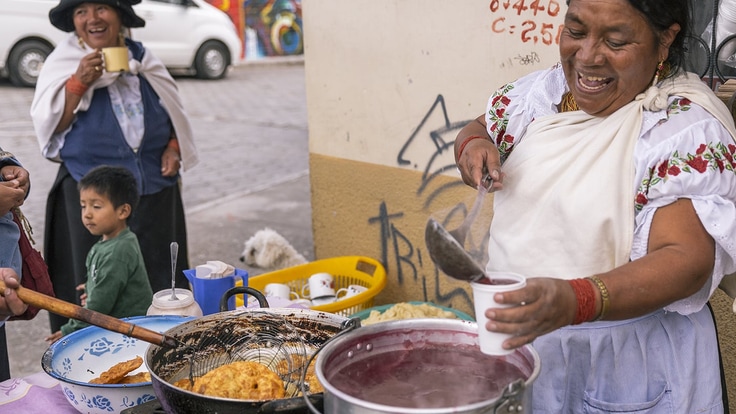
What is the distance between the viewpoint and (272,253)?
5875 mm

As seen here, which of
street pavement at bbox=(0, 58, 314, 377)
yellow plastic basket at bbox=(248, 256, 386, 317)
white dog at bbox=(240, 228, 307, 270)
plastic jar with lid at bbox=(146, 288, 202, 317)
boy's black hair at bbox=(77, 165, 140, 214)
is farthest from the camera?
street pavement at bbox=(0, 58, 314, 377)

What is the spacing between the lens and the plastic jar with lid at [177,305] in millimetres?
2615

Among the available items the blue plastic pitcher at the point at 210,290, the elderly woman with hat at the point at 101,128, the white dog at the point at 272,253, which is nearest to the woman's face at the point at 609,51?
the blue plastic pitcher at the point at 210,290

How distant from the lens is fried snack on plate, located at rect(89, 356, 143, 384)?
2219 mm

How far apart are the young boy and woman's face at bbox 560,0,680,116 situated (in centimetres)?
219

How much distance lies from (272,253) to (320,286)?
4.92 feet

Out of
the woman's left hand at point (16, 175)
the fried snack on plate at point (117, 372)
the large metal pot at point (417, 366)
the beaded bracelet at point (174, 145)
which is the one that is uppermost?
the woman's left hand at point (16, 175)

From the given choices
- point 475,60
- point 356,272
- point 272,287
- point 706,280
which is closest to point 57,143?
point 272,287

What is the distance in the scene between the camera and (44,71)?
4434 mm

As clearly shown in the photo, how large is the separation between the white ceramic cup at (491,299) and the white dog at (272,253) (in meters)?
4.34

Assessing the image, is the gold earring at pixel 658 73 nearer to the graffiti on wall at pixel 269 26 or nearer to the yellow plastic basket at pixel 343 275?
the yellow plastic basket at pixel 343 275

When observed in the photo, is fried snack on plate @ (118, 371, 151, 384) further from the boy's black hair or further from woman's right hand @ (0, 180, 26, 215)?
the boy's black hair

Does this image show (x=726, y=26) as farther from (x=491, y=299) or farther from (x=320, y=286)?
(x=320, y=286)

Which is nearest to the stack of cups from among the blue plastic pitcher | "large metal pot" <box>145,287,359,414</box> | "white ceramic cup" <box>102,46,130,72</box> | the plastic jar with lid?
"large metal pot" <box>145,287,359,414</box>
